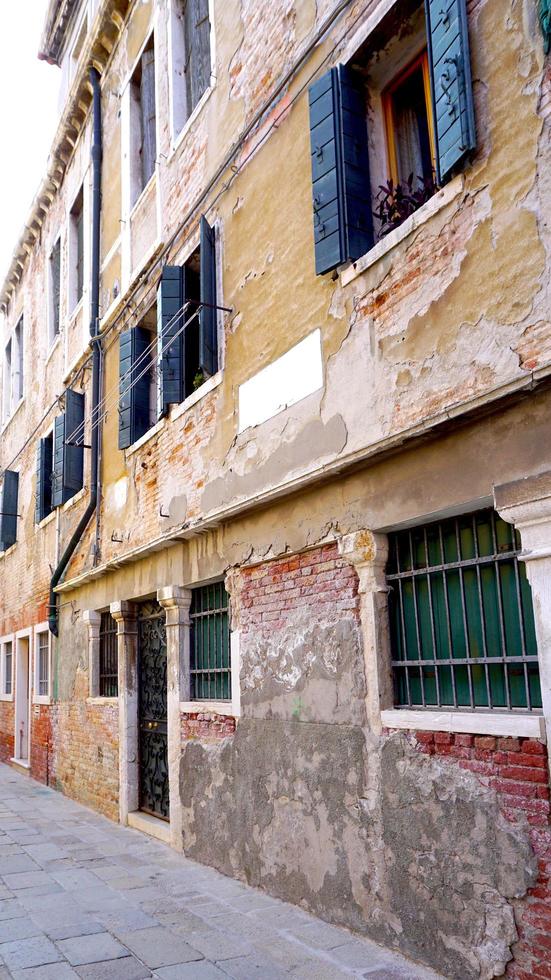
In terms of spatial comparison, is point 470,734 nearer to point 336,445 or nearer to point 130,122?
point 336,445

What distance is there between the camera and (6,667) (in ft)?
50.1

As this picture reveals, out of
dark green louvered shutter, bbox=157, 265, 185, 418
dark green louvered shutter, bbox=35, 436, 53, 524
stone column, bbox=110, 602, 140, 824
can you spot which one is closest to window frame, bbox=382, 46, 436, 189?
dark green louvered shutter, bbox=157, 265, 185, 418

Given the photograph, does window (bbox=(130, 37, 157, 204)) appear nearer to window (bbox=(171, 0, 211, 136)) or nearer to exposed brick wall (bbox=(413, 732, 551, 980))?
window (bbox=(171, 0, 211, 136))

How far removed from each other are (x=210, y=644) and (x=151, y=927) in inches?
92.3

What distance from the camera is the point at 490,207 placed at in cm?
383

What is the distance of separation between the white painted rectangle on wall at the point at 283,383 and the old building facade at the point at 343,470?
0.02 m

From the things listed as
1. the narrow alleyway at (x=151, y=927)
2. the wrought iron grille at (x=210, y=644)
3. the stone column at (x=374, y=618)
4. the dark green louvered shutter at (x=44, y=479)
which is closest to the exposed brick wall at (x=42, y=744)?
the dark green louvered shutter at (x=44, y=479)

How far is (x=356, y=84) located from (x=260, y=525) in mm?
2932

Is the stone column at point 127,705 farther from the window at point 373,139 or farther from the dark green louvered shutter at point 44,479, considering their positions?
the window at point 373,139

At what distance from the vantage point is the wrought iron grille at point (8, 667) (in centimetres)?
1494

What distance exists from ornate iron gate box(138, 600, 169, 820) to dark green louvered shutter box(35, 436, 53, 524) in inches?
179

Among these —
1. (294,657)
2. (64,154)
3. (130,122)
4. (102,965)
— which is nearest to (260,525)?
(294,657)

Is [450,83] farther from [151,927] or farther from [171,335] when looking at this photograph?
[151,927]

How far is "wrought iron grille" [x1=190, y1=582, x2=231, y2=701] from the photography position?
6.48m
